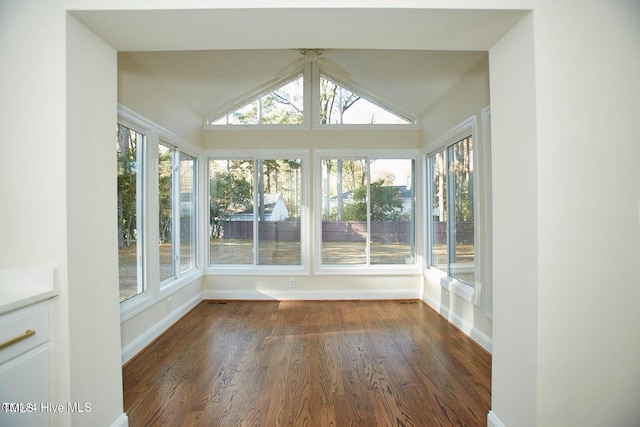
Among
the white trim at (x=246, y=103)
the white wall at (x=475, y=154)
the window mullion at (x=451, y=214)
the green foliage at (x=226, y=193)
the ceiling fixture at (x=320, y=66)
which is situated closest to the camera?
the white wall at (x=475, y=154)

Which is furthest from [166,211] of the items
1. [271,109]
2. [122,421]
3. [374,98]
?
[374,98]

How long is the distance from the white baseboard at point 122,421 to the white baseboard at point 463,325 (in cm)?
269

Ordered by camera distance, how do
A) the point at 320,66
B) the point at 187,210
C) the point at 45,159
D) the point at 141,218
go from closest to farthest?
the point at 45,159 < the point at 141,218 < the point at 187,210 < the point at 320,66

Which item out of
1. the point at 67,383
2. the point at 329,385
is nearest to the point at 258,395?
the point at 329,385

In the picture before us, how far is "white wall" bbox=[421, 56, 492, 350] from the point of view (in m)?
3.11

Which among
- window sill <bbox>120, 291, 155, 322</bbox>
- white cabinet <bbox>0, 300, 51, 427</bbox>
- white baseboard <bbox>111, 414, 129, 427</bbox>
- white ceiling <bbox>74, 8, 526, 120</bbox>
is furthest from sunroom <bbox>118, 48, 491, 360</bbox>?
white cabinet <bbox>0, 300, 51, 427</bbox>

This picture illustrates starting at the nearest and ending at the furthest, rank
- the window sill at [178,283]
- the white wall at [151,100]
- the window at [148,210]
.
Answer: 1. the white wall at [151,100]
2. the window at [148,210]
3. the window sill at [178,283]

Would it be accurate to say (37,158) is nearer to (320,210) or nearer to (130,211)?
(130,211)

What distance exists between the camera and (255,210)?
4848mm

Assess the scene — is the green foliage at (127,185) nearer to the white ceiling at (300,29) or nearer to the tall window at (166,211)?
the tall window at (166,211)

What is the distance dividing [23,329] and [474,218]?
3310mm

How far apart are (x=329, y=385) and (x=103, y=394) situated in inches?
54.1

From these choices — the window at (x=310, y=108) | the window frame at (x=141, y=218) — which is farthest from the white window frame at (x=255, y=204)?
the window frame at (x=141, y=218)

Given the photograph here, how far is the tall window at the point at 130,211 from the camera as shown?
2959 millimetres
